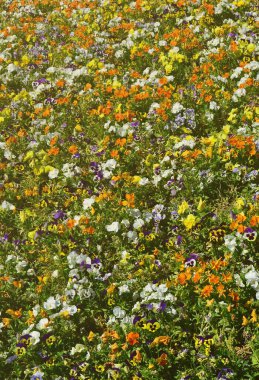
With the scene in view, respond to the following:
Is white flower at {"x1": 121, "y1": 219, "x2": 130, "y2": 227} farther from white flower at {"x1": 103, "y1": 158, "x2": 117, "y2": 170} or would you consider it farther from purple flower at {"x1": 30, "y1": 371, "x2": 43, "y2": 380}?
purple flower at {"x1": 30, "y1": 371, "x2": 43, "y2": 380}

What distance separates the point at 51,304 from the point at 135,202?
6.13 ft

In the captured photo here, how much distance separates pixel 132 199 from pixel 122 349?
6.69ft

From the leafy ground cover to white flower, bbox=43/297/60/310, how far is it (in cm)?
3

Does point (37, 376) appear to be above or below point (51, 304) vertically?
below

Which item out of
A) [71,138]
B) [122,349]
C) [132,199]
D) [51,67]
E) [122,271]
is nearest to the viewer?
[122,349]

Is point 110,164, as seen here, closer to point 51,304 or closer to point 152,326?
point 51,304

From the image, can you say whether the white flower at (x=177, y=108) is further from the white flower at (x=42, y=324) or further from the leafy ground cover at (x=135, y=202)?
the white flower at (x=42, y=324)

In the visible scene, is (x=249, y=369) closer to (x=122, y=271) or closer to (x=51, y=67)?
(x=122, y=271)

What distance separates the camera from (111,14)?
10.4 m

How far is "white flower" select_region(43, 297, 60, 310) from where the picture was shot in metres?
4.97

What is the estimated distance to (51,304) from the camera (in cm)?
498

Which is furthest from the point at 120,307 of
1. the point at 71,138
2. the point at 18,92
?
the point at 18,92

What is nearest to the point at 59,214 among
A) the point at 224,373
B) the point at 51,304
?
the point at 51,304

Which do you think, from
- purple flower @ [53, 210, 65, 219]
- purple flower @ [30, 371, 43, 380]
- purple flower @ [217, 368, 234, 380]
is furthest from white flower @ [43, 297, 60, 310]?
purple flower @ [217, 368, 234, 380]
